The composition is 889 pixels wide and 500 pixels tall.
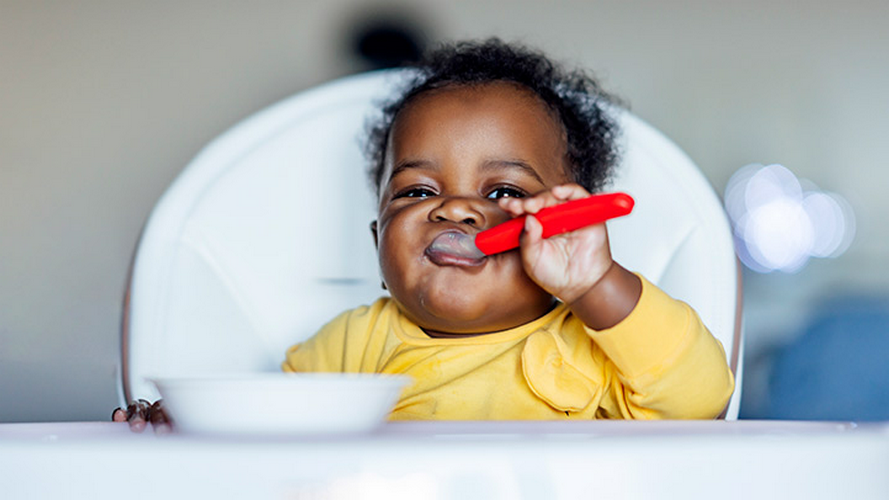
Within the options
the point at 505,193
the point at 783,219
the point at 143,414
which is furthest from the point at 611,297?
the point at 783,219

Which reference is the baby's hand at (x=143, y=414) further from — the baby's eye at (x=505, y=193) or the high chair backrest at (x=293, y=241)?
the baby's eye at (x=505, y=193)

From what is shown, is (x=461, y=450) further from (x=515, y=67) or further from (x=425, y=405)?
(x=515, y=67)

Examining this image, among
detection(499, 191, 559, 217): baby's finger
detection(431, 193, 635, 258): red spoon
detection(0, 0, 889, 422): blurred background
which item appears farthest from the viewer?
detection(0, 0, 889, 422): blurred background

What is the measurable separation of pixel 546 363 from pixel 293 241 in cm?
44

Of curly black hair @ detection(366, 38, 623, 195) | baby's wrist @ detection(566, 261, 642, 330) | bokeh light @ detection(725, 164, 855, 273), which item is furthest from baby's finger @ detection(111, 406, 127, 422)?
bokeh light @ detection(725, 164, 855, 273)

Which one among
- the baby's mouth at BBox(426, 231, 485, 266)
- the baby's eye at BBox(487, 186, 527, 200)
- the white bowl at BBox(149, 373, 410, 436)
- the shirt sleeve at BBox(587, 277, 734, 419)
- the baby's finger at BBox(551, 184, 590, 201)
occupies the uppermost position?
the baby's finger at BBox(551, 184, 590, 201)

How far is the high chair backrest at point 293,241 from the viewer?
108 cm

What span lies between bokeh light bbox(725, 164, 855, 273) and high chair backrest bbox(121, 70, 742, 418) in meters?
1.66

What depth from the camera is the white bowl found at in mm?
424

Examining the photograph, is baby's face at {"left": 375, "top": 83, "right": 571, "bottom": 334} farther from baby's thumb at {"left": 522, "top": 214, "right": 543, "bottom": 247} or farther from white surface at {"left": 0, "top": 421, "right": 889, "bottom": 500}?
white surface at {"left": 0, "top": 421, "right": 889, "bottom": 500}

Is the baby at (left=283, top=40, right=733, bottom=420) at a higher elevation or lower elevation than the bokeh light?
higher

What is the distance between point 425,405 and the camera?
928 mm

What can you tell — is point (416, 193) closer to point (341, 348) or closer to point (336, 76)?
point (341, 348)

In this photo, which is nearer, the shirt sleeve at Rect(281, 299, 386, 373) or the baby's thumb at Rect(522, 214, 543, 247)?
the baby's thumb at Rect(522, 214, 543, 247)
